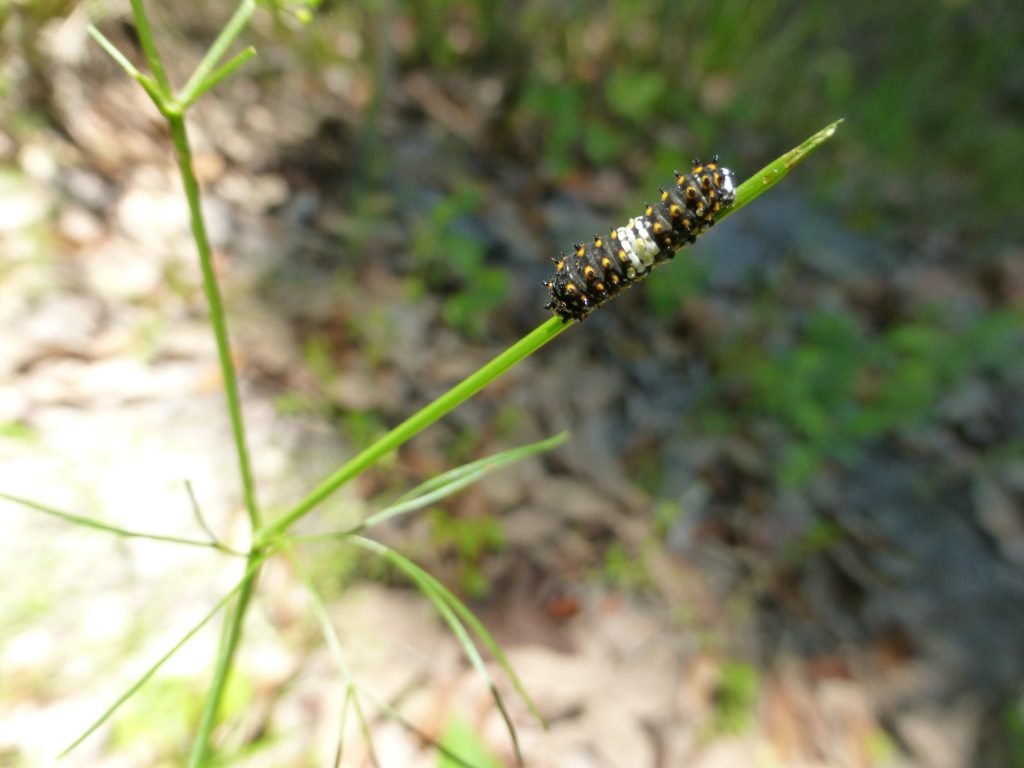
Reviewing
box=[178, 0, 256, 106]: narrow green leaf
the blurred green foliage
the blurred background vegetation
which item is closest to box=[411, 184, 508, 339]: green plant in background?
the blurred background vegetation

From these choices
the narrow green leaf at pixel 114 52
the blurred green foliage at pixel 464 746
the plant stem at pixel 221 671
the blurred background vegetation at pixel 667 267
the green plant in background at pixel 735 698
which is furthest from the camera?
the blurred background vegetation at pixel 667 267

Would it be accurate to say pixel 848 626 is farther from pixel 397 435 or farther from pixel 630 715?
pixel 397 435

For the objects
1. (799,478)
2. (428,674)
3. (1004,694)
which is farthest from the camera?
(799,478)

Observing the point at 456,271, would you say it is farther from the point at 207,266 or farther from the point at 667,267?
the point at 207,266

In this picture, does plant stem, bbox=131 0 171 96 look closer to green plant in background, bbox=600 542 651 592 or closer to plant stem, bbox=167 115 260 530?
plant stem, bbox=167 115 260 530

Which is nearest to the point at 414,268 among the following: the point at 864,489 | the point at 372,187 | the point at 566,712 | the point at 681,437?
the point at 372,187

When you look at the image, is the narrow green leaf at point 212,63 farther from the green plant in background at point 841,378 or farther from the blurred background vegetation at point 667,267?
the green plant in background at point 841,378

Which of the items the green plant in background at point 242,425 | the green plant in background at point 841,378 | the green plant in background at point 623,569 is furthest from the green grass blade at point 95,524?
the green plant in background at point 841,378
